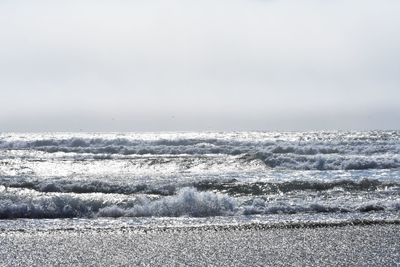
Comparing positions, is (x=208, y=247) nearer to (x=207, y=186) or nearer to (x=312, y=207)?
(x=312, y=207)

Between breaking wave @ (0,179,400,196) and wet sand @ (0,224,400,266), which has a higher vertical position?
breaking wave @ (0,179,400,196)

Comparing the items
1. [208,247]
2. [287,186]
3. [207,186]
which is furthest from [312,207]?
[207,186]

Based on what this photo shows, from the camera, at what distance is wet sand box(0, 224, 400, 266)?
8406mm

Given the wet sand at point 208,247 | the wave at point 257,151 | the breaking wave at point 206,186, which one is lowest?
the wet sand at point 208,247

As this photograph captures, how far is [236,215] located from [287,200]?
2480mm

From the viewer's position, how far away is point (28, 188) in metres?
18.4

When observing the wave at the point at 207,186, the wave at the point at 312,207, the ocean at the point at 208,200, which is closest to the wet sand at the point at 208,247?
the ocean at the point at 208,200

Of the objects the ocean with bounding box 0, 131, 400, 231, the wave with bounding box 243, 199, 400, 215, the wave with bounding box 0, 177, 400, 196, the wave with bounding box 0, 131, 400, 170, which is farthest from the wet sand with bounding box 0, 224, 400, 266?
the wave with bounding box 0, 131, 400, 170

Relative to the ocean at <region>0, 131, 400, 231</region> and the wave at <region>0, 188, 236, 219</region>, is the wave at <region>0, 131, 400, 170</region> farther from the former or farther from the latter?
the wave at <region>0, 188, 236, 219</region>

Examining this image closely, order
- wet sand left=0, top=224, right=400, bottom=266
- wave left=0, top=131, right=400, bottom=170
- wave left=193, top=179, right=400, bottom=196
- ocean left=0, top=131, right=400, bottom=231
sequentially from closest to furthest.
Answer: wet sand left=0, top=224, right=400, bottom=266 < ocean left=0, top=131, right=400, bottom=231 < wave left=193, top=179, right=400, bottom=196 < wave left=0, top=131, right=400, bottom=170

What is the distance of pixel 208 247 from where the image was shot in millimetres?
9375

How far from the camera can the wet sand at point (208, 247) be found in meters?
8.41

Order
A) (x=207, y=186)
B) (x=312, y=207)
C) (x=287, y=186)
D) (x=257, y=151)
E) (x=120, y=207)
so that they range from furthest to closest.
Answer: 1. (x=257, y=151)
2. (x=207, y=186)
3. (x=287, y=186)
4. (x=120, y=207)
5. (x=312, y=207)

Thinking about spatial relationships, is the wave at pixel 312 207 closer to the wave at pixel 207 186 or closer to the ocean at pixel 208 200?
the ocean at pixel 208 200
